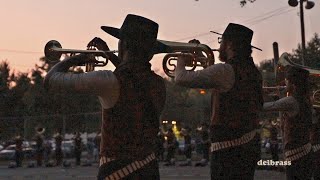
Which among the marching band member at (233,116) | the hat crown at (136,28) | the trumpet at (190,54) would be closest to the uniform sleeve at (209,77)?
the marching band member at (233,116)

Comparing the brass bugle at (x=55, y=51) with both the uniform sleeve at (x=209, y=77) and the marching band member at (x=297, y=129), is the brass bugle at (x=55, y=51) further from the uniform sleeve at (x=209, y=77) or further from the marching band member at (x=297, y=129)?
the marching band member at (x=297, y=129)

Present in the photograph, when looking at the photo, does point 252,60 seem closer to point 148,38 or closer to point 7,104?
point 148,38

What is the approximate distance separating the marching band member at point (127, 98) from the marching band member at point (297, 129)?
105 inches

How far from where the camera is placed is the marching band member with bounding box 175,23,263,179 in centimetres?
470

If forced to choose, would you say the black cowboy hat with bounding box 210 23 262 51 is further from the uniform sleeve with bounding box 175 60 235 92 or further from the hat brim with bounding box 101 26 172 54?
the hat brim with bounding box 101 26 172 54

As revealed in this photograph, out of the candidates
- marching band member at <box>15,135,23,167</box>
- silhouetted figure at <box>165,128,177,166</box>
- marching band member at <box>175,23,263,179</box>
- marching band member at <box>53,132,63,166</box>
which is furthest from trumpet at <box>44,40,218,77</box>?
marching band member at <box>15,135,23,167</box>

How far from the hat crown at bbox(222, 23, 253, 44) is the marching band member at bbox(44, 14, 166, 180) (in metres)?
1.16

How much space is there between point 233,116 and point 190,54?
0.63m

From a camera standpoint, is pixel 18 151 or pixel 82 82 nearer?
pixel 82 82

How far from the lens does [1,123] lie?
27.0 m

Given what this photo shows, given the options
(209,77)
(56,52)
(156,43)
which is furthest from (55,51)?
(209,77)

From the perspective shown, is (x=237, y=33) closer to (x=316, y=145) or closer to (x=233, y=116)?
(x=233, y=116)

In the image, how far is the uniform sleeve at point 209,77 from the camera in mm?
4504

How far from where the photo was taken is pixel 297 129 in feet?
20.9
